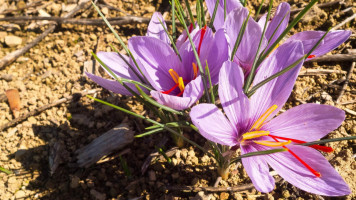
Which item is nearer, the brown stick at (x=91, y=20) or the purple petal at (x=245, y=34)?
the purple petal at (x=245, y=34)

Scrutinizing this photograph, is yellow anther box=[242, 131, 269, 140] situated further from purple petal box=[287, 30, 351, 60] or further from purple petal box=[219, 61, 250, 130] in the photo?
purple petal box=[287, 30, 351, 60]

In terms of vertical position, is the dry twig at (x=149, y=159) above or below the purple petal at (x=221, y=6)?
below

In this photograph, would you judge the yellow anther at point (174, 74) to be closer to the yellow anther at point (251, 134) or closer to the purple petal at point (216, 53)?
the purple petal at point (216, 53)

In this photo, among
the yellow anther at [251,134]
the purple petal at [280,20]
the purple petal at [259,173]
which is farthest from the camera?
the purple petal at [280,20]

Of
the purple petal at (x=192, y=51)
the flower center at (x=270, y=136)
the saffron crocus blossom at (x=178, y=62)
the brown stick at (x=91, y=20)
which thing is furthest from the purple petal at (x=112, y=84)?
the brown stick at (x=91, y=20)

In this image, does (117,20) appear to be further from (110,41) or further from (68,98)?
(68,98)

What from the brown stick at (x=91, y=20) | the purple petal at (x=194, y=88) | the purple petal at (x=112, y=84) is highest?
the brown stick at (x=91, y=20)

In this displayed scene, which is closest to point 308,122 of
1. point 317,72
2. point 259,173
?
point 259,173
